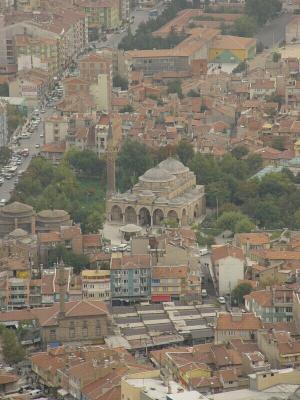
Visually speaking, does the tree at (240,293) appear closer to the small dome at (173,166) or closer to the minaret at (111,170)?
the small dome at (173,166)

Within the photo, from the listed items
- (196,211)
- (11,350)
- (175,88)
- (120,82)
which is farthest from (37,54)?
(11,350)

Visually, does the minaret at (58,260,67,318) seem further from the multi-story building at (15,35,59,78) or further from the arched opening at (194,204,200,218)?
the multi-story building at (15,35,59,78)

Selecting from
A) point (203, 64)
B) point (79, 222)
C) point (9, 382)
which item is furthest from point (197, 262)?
point (203, 64)

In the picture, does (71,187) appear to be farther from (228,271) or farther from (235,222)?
(228,271)

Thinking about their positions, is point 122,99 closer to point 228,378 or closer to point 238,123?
point 238,123

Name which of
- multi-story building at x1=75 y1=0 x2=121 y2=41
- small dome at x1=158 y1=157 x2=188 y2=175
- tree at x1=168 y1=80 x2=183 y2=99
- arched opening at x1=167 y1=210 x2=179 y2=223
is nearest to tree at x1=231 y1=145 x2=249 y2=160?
small dome at x1=158 y1=157 x2=188 y2=175
